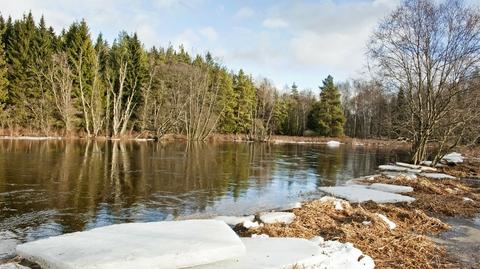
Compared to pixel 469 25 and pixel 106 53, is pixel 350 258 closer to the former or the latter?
pixel 469 25

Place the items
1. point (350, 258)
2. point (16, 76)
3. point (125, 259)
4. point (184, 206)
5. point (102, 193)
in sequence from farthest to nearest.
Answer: point (16, 76) → point (102, 193) → point (184, 206) → point (350, 258) → point (125, 259)

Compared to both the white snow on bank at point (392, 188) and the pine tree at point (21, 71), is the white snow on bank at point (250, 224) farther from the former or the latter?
the pine tree at point (21, 71)

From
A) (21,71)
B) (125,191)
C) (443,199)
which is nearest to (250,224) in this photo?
(443,199)

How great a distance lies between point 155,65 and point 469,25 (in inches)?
1537

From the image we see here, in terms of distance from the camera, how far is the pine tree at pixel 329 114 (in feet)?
228

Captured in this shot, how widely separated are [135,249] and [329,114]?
66.6m

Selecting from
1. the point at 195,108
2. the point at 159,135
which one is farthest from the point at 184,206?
the point at 195,108

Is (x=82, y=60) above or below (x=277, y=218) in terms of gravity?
above

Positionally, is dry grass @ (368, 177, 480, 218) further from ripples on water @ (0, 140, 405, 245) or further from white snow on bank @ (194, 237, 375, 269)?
white snow on bank @ (194, 237, 375, 269)

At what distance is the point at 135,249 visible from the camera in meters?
4.45

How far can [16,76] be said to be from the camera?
4353 cm

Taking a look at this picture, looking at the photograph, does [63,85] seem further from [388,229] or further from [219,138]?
[388,229]

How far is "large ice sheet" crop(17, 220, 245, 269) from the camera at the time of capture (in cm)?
410

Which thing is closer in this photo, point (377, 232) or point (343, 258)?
point (343, 258)
